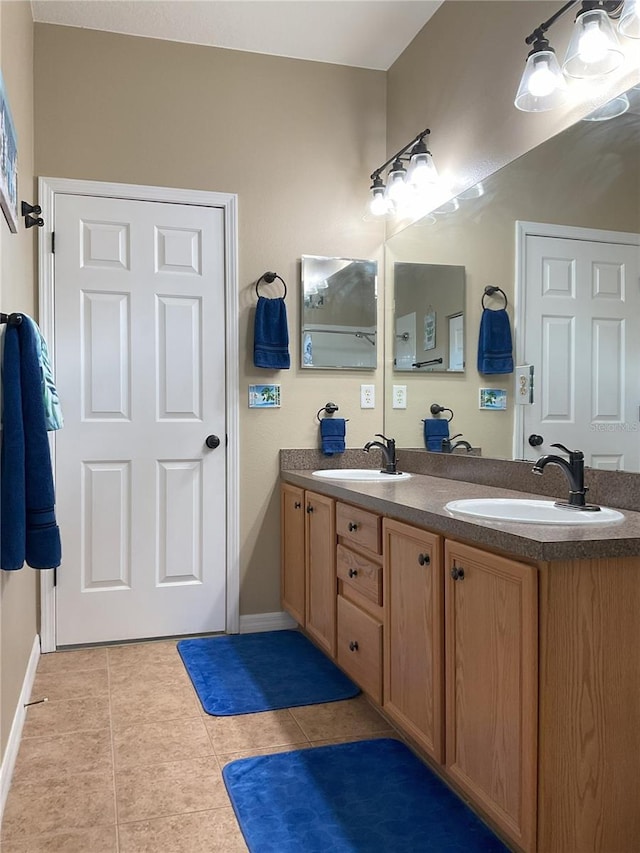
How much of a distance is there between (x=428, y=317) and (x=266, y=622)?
161 centimetres

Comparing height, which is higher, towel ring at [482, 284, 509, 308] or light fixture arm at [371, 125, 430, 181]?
light fixture arm at [371, 125, 430, 181]

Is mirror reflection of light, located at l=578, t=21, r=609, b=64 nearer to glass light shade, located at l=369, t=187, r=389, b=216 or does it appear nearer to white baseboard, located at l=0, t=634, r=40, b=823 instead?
glass light shade, located at l=369, t=187, r=389, b=216

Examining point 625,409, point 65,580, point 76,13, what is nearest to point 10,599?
point 65,580

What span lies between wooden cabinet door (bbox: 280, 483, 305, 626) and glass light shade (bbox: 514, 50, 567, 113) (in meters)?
1.70

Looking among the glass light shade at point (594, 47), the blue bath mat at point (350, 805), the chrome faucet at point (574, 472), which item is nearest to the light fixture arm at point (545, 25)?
the glass light shade at point (594, 47)

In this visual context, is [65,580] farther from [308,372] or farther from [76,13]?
[76,13]

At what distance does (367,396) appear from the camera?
11.2ft

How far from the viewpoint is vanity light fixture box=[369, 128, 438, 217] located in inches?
113

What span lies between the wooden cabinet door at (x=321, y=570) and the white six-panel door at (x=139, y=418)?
544 mm

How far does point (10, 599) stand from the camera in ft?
7.01

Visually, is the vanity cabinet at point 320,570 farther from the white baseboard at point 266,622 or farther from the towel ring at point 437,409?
the towel ring at point 437,409

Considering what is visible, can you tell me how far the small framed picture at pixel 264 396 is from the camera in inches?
128

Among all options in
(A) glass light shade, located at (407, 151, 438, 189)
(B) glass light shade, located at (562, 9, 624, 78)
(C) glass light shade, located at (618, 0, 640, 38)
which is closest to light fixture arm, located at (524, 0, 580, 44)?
(B) glass light shade, located at (562, 9, 624, 78)

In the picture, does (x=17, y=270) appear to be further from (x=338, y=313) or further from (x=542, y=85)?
(x=542, y=85)
